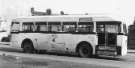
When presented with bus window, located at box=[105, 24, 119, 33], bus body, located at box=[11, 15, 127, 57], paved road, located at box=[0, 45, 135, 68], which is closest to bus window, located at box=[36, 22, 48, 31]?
bus body, located at box=[11, 15, 127, 57]

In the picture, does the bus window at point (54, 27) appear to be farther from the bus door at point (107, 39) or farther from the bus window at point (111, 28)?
the bus window at point (111, 28)

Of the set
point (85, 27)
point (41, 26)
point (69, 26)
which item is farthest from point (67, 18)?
point (41, 26)

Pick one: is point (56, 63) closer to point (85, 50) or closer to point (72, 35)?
point (85, 50)

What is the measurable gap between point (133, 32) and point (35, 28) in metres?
16.9

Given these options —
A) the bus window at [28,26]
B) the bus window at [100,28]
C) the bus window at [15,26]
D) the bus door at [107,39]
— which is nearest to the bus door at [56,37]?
the bus window at [28,26]

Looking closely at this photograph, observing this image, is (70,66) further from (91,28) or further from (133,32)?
(133,32)

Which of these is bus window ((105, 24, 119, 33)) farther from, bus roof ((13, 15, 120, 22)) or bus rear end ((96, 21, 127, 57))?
bus roof ((13, 15, 120, 22))

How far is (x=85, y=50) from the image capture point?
17.0 metres

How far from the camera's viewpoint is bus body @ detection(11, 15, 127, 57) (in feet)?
52.6

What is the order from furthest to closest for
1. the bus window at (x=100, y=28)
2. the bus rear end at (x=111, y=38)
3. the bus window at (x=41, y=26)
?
the bus window at (x=41, y=26) < the bus window at (x=100, y=28) < the bus rear end at (x=111, y=38)

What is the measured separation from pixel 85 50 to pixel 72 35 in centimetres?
136

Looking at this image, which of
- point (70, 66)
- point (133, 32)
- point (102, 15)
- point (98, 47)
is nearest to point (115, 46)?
point (98, 47)

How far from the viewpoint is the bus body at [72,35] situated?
16047 mm

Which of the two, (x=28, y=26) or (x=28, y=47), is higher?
(x=28, y=26)
